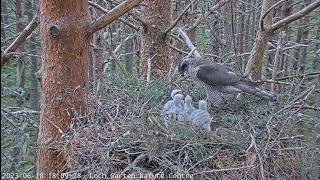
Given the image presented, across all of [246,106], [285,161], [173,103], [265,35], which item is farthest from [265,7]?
[285,161]

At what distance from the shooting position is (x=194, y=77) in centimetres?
425

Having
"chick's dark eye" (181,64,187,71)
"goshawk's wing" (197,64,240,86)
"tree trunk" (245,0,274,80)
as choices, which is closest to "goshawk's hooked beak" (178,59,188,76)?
"chick's dark eye" (181,64,187,71)

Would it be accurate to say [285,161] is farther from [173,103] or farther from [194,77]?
[194,77]

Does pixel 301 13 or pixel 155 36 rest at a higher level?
pixel 301 13

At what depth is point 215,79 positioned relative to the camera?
4.05 m

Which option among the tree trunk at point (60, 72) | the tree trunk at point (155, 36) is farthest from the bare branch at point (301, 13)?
the tree trunk at point (60, 72)

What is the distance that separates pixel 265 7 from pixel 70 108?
74.6 inches

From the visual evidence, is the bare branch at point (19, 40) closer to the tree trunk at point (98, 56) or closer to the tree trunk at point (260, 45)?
the tree trunk at point (260, 45)

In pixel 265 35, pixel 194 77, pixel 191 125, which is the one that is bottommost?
pixel 191 125

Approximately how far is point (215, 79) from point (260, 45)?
0.49 m

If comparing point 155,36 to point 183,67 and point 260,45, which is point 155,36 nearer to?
point 183,67

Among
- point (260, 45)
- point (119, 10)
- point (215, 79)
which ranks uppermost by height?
point (119, 10)

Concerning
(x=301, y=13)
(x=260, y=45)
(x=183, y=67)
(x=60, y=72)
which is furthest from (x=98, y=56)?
(x=301, y=13)

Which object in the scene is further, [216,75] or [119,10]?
[216,75]
